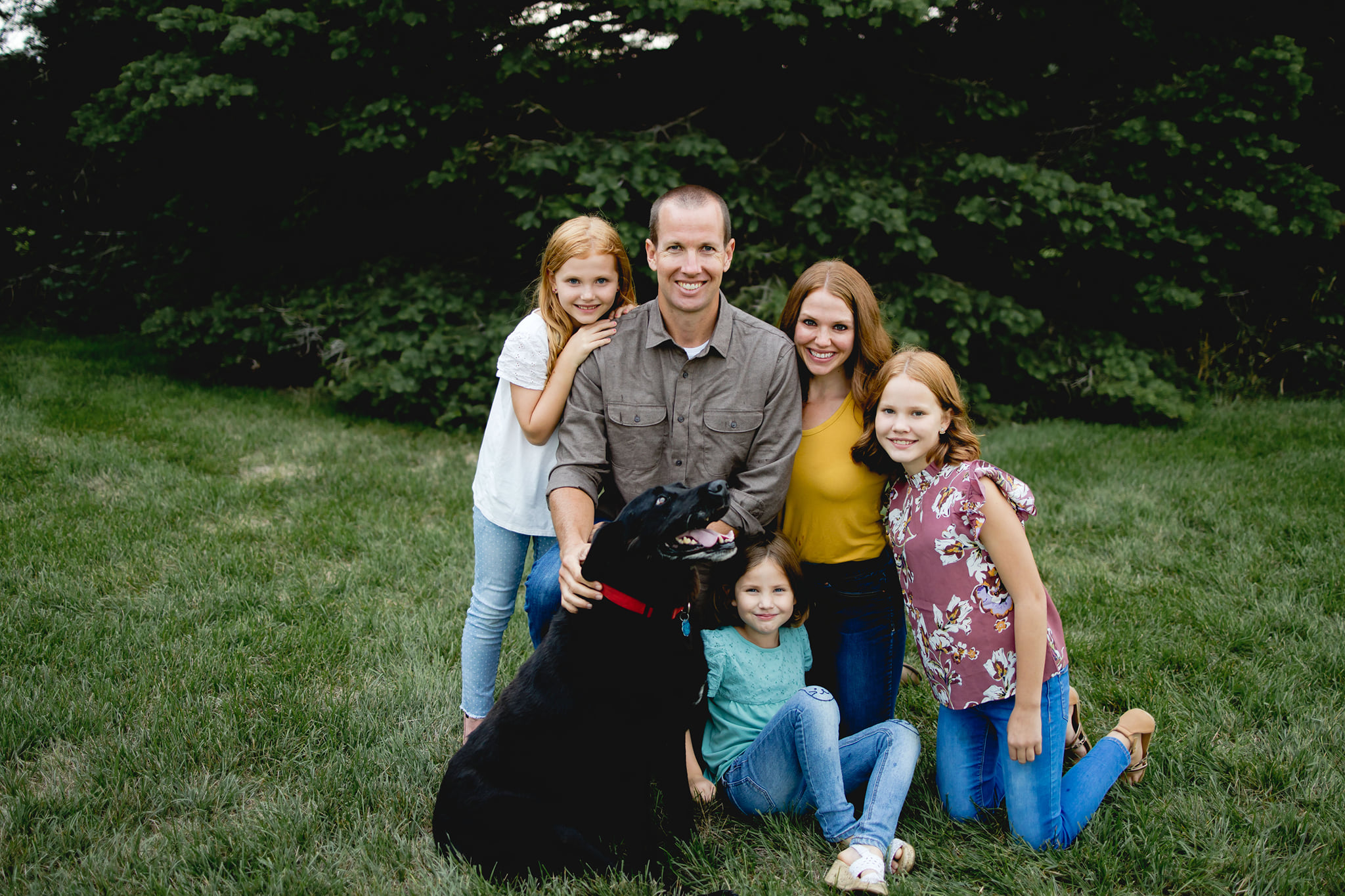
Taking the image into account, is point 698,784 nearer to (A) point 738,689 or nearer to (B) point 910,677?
(A) point 738,689

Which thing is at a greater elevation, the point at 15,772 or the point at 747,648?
the point at 747,648

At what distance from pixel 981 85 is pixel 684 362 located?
539cm

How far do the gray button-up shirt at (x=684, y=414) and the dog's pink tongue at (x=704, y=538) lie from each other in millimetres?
450

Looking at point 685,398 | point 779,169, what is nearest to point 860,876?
point 685,398

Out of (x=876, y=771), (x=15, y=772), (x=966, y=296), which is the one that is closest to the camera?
(x=876, y=771)

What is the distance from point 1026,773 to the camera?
8.08ft

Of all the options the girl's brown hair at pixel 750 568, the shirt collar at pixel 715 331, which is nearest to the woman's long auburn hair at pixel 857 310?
the shirt collar at pixel 715 331

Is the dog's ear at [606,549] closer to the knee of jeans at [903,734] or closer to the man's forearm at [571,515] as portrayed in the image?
the man's forearm at [571,515]

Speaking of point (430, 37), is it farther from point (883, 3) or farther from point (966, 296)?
point (966, 296)

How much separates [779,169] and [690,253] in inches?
187

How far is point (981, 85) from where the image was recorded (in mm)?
6895

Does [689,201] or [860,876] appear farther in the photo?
[689,201]

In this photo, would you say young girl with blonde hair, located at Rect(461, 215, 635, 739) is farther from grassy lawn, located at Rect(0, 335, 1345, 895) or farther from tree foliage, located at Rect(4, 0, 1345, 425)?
tree foliage, located at Rect(4, 0, 1345, 425)

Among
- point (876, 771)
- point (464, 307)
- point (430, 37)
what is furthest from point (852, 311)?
point (430, 37)
